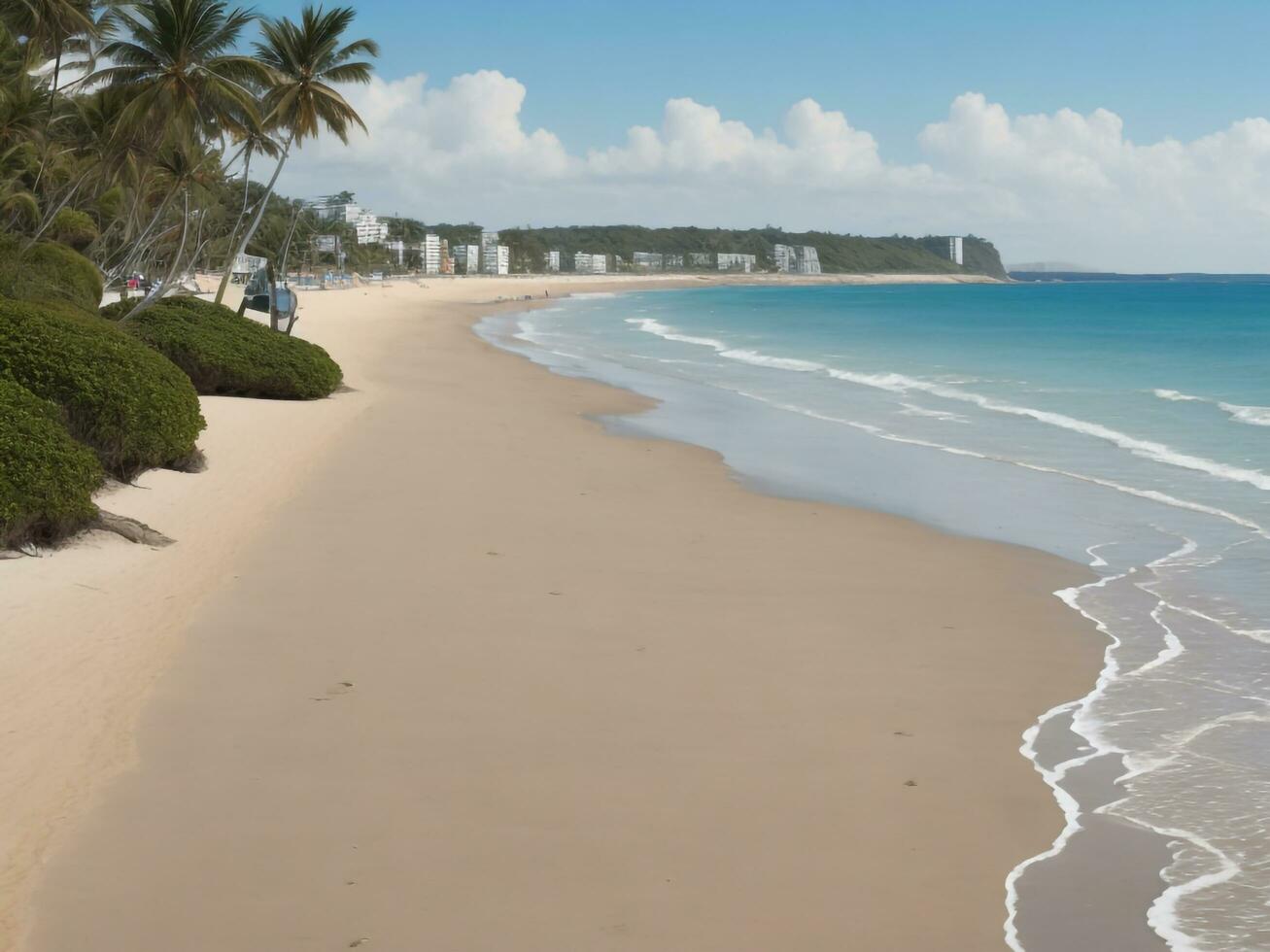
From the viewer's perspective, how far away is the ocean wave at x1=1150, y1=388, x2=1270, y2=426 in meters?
21.7

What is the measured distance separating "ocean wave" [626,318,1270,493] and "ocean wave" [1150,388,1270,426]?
2.82 meters

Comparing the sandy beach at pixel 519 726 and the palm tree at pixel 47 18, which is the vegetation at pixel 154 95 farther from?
the sandy beach at pixel 519 726

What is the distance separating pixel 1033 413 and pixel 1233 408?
414 cm

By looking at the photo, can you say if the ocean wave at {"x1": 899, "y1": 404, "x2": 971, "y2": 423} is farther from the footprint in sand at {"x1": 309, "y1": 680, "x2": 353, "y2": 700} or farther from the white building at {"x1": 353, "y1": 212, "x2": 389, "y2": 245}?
the white building at {"x1": 353, "y1": 212, "x2": 389, "y2": 245}

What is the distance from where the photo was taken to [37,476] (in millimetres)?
9156

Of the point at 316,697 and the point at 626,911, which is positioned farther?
the point at 316,697

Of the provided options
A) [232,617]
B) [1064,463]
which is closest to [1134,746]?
[232,617]

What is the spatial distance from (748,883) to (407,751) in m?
2.01

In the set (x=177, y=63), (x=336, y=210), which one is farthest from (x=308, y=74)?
(x=336, y=210)

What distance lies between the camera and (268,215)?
101875mm

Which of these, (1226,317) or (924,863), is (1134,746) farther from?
(1226,317)

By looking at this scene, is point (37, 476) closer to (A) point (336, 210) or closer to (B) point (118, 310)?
(B) point (118, 310)

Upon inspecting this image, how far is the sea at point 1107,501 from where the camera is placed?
5.26 metres

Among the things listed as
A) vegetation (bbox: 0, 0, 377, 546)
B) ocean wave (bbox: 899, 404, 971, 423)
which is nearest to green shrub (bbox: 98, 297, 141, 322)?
vegetation (bbox: 0, 0, 377, 546)
